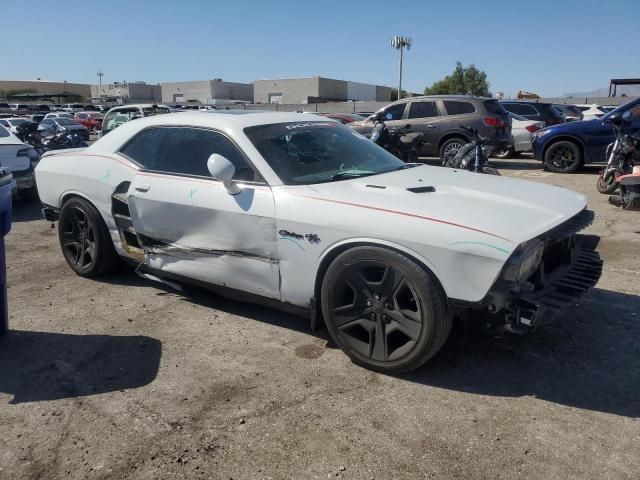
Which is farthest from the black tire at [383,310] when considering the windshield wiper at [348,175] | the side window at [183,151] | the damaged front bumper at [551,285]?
the side window at [183,151]

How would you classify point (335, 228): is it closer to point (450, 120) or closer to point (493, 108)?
point (450, 120)

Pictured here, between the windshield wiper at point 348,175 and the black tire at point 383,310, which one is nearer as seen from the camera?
the black tire at point 383,310

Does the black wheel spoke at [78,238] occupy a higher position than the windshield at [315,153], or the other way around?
the windshield at [315,153]

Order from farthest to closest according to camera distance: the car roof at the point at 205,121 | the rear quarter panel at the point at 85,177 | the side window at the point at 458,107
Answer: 1. the side window at the point at 458,107
2. the rear quarter panel at the point at 85,177
3. the car roof at the point at 205,121

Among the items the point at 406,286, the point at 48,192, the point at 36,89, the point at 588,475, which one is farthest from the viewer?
the point at 36,89

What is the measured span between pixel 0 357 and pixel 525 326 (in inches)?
131

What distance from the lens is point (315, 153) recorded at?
4.02 meters

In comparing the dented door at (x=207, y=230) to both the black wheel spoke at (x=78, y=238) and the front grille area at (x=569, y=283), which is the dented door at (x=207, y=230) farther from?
the front grille area at (x=569, y=283)

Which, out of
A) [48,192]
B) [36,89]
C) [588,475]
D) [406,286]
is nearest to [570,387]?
[588,475]

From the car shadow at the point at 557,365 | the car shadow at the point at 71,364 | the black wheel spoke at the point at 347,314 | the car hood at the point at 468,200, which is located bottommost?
the car shadow at the point at 71,364

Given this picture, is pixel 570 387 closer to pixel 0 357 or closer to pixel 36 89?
pixel 0 357

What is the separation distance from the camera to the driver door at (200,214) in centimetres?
364

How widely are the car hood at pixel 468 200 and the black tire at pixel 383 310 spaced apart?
12.8 inches

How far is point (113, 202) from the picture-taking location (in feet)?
15.0
